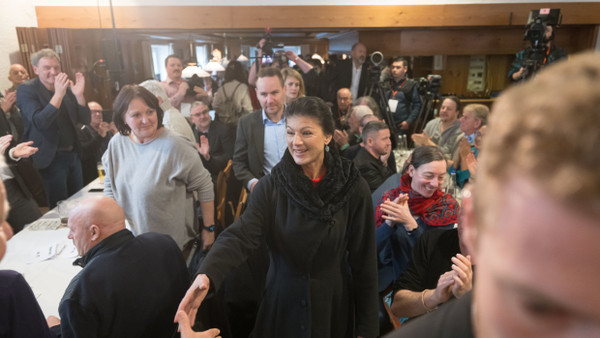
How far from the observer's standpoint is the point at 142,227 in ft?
6.27

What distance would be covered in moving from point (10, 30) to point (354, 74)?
12.9 ft

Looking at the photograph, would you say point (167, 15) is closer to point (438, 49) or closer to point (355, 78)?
point (355, 78)

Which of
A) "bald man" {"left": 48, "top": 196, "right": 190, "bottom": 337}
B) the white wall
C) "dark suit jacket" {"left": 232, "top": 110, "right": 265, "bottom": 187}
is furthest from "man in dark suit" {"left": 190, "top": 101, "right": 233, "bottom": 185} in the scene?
the white wall

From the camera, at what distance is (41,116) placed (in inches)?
112

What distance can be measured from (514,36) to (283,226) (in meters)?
5.19

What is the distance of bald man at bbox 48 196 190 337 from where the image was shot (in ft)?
4.08

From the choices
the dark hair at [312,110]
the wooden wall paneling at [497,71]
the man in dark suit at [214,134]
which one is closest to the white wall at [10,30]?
the man in dark suit at [214,134]

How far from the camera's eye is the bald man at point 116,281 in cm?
124

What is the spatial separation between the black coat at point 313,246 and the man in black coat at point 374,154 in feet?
3.14

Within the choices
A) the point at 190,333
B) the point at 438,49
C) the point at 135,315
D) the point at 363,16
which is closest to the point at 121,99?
the point at 135,315

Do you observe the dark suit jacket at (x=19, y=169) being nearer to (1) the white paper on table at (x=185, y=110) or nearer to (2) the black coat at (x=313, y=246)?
(1) the white paper on table at (x=185, y=110)

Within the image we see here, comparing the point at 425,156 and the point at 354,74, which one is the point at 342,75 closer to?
the point at 354,74

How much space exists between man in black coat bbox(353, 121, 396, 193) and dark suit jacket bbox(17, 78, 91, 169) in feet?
7.69

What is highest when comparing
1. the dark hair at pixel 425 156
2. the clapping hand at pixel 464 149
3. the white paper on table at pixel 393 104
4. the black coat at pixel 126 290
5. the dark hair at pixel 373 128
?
the white paper on table at pixel 393 104
